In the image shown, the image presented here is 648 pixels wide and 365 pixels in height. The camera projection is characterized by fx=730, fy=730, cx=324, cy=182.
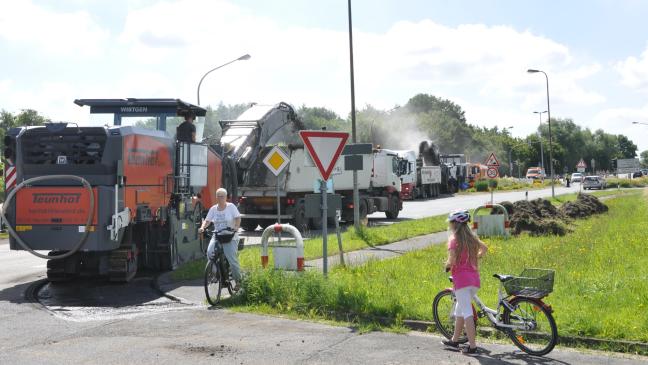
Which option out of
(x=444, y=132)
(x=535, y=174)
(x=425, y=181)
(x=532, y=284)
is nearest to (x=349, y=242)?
(x=532, y=284)

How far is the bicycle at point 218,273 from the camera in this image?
10.6 metres

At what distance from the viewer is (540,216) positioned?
2219cm

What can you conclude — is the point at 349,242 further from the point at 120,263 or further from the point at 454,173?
the point at 454,173

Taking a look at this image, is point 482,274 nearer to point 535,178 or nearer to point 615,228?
point 615,228

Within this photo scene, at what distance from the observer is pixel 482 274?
12.0 metres

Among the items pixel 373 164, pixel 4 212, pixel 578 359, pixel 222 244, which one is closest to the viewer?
pixel 578 359

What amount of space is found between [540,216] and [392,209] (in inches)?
378

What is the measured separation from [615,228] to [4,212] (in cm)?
1647

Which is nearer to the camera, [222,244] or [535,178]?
[222,244]

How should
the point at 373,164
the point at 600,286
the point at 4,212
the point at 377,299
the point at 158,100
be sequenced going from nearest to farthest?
1. the point at 377,299
2. the point at 600,286
3. the point at 4,212
4. the point at 158,100
5. the point at 373,164

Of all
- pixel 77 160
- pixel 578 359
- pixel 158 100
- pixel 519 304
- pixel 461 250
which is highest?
pixel 158 100

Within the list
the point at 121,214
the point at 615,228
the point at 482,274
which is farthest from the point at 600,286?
the point at 615,228

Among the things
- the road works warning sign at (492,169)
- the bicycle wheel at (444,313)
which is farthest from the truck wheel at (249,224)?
the bicycle wheel at (444,313)

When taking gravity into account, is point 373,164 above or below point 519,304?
above
